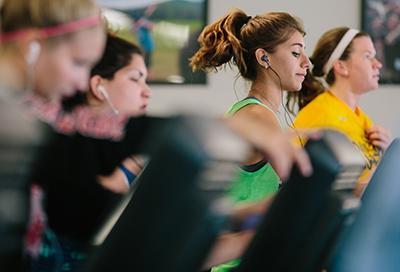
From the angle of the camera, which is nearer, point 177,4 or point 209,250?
point 209,250

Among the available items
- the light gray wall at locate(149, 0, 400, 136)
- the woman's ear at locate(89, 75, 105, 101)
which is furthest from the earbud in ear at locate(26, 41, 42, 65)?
the light gray wall at locate(149, 0, 400, 136)

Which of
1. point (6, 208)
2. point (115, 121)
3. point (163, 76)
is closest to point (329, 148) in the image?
point (6, 208)

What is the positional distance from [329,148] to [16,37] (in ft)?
1.89

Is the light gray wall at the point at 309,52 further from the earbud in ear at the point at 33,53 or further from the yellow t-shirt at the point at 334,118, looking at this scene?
the earbud in ear at the point at 33,53

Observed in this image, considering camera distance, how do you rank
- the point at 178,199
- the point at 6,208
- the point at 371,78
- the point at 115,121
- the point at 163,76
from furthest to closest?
the point at 163,76 < the point at 371,78 < the point at 115,121 < the point at 6,208 < the point at 178,199

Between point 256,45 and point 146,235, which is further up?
point 146,235

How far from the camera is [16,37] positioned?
44.8 inches

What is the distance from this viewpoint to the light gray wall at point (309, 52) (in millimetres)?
3830

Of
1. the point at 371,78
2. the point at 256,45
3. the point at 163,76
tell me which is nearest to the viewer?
the point at 256,45

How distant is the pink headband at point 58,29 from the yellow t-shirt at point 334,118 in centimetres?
149

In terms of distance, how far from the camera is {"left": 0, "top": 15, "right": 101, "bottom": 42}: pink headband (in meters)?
1.13

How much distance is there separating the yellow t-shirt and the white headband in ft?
0.60

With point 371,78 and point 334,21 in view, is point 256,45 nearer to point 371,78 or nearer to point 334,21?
point 371,78

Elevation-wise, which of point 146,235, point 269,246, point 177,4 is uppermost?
point 146,235
